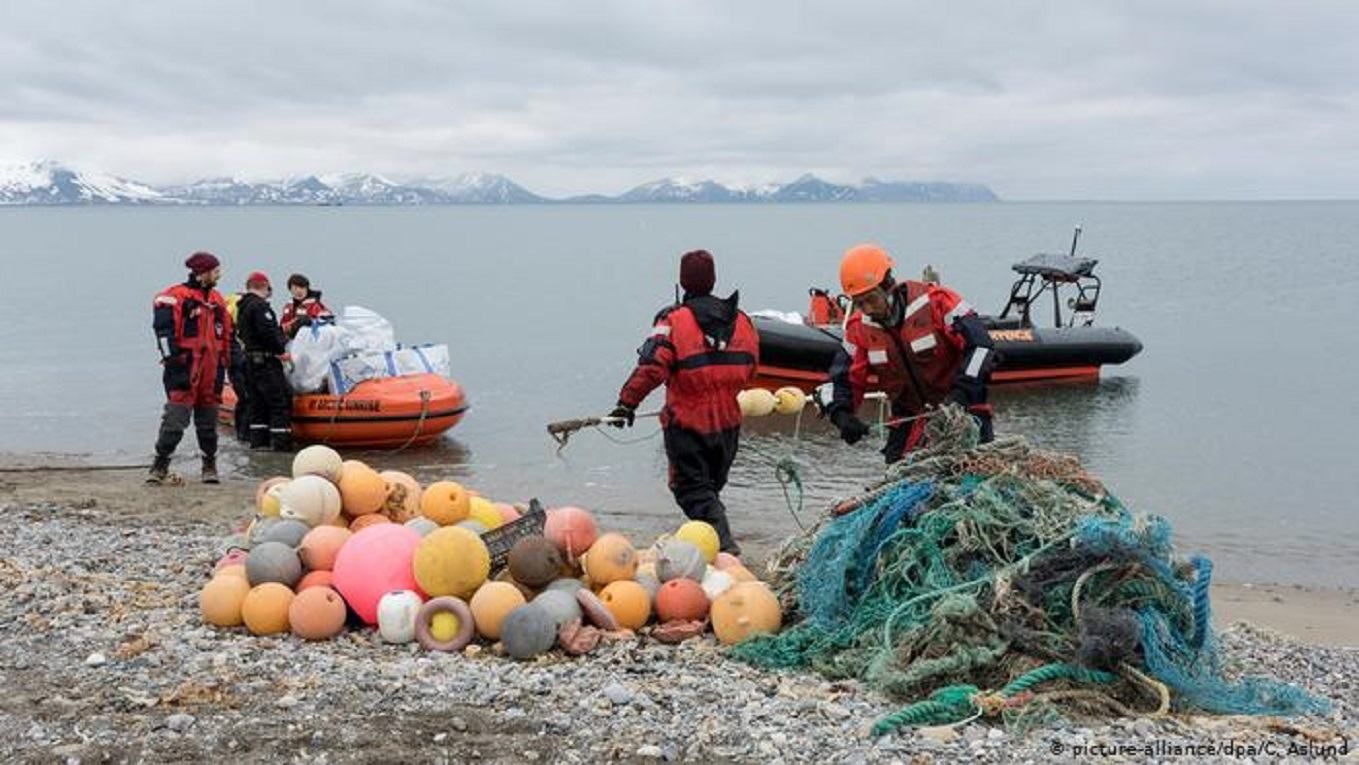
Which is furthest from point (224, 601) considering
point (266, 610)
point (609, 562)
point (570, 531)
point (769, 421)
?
point (769, 421)

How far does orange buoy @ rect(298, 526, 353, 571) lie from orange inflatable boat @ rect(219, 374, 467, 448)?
23.2 ft

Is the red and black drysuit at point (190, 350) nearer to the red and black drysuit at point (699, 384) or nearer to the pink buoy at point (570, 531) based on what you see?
the red and black drysuit at point (699, 384)

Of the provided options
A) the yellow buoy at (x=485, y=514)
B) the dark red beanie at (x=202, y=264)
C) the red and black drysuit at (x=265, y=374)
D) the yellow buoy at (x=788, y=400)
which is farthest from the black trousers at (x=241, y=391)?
the yellow buoy at (x=485, y=514)

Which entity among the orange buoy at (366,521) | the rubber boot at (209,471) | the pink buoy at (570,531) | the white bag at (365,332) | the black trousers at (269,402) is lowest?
the rubber boot at (209,471)

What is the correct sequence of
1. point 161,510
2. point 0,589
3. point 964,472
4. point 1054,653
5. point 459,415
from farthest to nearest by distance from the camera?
point 459,415 < point 161,510 < point 0,589 < point 964,472 < point 1054,653

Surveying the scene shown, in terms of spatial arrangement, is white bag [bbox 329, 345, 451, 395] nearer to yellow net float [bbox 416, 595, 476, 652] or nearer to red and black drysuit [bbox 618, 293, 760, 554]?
red and black drysuit [bbox 618, 293, 760, 554]

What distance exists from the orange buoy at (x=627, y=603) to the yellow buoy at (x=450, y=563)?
0.56 meters

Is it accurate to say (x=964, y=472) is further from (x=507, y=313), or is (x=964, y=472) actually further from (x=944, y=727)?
(x=507, y=313)

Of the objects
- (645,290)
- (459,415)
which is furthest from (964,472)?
(645,290)

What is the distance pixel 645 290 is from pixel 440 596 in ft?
134

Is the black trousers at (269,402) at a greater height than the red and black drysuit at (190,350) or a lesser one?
lesser

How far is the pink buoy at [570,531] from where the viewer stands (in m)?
5.98

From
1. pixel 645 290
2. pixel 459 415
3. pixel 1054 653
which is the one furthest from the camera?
pixel 645 290

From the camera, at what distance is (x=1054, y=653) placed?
479cm
